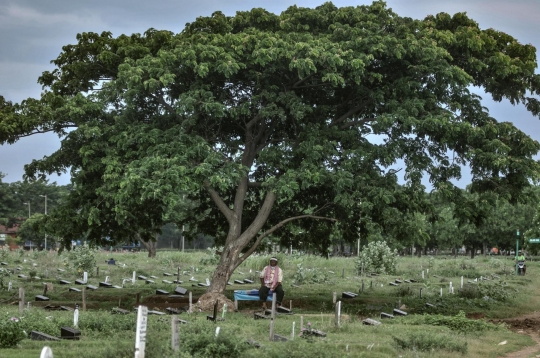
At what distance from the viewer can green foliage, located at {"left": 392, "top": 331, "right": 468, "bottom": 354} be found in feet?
46.5

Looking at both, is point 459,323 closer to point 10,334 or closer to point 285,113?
point 285,113

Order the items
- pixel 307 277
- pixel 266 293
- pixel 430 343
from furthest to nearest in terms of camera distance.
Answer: pixel 307 277, pixel 266 293, pixel 430 343

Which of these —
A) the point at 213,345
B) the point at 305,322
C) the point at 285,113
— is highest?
the point at 285,113

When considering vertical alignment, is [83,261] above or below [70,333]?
above

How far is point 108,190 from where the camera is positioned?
2172 cm

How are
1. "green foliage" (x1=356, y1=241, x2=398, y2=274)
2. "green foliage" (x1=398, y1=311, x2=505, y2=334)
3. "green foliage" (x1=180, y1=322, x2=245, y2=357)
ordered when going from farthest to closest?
"green foliage" (x1=356, y1=241, x2=398, y2=274) < "green foliage" (x1=398, y1=311, x2=505, y2=334) < "green foliage" (x1=180, y1=322, x2=245, y2=357)

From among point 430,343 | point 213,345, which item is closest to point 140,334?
point 213,345

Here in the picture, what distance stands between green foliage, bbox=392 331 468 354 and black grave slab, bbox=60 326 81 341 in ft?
20.5

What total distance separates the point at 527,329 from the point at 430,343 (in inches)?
246

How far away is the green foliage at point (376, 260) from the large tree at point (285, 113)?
800 inches

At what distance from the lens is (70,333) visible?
1374cm

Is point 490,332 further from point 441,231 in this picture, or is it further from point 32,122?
point 441,231

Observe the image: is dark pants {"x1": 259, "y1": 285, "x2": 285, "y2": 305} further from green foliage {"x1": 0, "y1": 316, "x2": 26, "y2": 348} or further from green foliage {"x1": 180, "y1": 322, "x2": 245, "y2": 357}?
green foliage {"x1": 180, "y1": 322, "x2": 245, "y2": 357}

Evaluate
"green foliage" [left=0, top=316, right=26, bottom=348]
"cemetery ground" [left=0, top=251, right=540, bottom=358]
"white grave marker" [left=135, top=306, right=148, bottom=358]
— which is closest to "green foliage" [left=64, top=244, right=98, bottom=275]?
"cemetery ground" [left=0, top=251, right=540, bottom=358]
